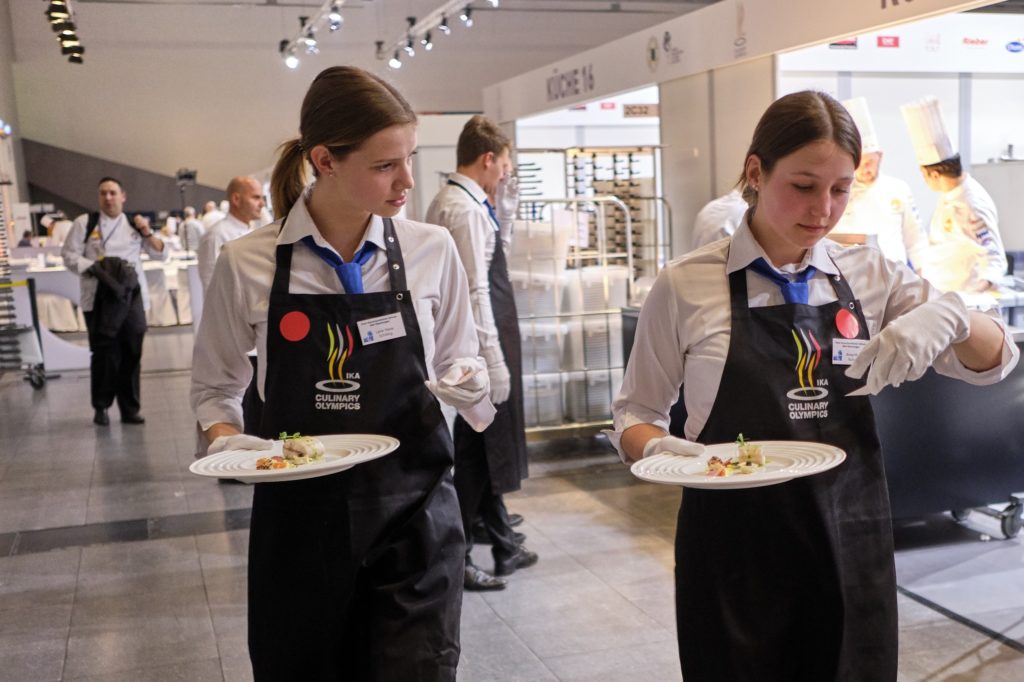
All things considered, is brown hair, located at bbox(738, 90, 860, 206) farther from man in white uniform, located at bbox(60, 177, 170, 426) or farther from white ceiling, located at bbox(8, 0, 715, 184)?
white ceiling, located at bbox(8, 0, 715, 184)

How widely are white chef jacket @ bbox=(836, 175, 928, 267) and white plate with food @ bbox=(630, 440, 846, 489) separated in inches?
155

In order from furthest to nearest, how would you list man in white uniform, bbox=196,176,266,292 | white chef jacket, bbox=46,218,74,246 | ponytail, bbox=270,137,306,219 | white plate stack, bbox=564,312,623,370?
white chef jacket, bbox=46,218,74,246 < white plate stack, bbox=564,312,623,370 < man in white uniform, bbox=196,176,266,292 < ponytail, bbox=270,137,306,219

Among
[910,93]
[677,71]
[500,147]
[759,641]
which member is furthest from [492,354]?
[910,93]

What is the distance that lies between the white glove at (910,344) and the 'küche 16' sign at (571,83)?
7.51 meters

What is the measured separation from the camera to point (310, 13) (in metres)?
18.6

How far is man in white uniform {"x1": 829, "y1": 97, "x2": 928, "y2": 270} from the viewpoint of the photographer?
5.21 m

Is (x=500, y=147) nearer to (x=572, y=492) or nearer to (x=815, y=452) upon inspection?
(x=572, y=492)

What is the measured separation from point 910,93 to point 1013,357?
6.23 meters

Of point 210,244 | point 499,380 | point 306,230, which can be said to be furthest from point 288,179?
point 210,244

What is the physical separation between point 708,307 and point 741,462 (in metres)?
0.27

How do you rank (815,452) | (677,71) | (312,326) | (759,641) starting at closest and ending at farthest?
(815,452) < (759,641) < (312,326) < (677,71)

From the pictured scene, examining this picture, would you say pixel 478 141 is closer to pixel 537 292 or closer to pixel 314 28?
pixel 537 292

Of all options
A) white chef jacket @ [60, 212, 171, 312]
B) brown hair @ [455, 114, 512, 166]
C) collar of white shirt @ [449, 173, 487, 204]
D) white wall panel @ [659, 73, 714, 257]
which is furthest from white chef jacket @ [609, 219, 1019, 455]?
white chef jacket @ [60, 212, 171, 312]

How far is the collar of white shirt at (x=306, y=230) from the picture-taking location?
5.72 ft
